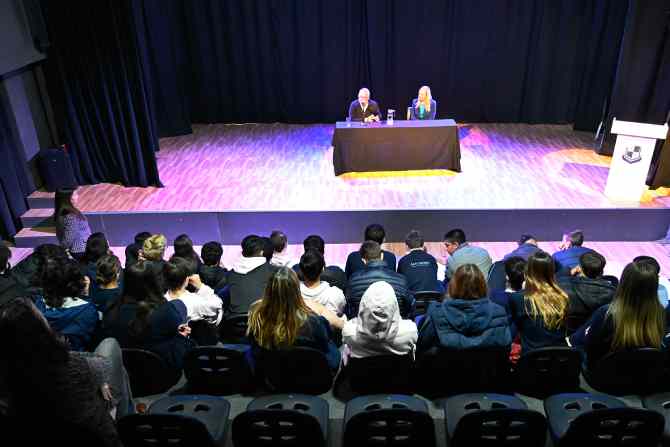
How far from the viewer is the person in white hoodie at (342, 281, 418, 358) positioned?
2.82 meters

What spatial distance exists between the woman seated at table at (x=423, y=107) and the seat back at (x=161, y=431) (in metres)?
6.29

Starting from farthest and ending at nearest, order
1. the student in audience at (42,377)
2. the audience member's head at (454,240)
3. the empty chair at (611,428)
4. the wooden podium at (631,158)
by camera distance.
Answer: the wooden podium at (631,158), the audience member's head at (454,240), the empty chair at (611,428), the student in audience at (42,377)

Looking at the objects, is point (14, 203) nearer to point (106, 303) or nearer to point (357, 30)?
point (106, 303)

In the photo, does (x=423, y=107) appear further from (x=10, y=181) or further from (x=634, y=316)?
(x=634, y=316)

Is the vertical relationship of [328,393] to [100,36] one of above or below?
below

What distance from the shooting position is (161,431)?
257cm

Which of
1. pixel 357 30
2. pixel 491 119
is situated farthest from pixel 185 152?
pixel 491 119

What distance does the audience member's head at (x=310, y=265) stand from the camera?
3.39 m

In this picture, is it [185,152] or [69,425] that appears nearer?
[69,425]

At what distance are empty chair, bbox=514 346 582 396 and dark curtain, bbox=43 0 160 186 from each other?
5.78 m

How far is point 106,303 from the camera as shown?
3572 millimetres

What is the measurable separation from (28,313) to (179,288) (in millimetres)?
Result: 1319

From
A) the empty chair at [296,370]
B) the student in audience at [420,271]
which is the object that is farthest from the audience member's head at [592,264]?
the empty chair at [296,370]

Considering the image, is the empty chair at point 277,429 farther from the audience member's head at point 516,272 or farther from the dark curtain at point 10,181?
the dark curtain at point 10,181
